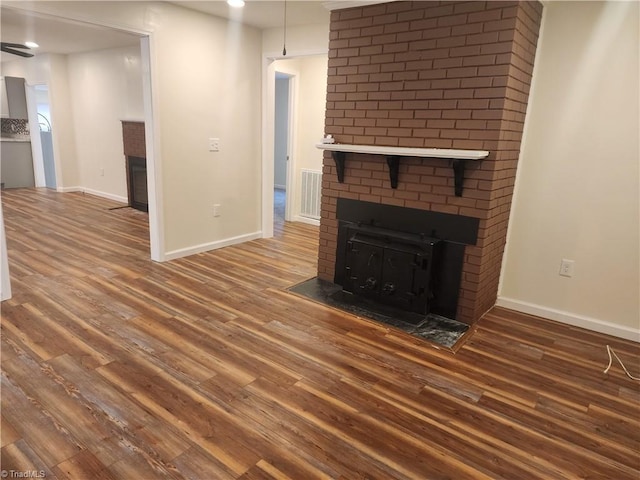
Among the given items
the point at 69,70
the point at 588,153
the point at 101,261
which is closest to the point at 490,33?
the point at 588,153

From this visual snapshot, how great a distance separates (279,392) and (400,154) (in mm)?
1688

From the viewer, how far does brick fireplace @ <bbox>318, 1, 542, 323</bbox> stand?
2.56 m

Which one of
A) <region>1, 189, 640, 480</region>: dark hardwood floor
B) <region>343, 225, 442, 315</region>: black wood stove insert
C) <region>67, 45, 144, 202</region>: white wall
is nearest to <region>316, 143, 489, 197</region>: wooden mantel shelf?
<region>343, 225, 442, 315</region>: black wood stove insert

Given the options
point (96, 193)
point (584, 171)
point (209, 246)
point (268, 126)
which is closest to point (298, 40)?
point (268, 126)

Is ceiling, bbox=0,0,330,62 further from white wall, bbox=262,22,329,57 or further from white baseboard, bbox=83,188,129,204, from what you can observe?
white baseboard, bbox=83,188,129,204

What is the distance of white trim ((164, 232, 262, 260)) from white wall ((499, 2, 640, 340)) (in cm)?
285

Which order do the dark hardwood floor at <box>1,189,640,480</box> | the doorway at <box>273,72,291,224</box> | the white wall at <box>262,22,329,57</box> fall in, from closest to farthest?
the dark hardwood floor at <box>1,189,640,480</box> → the white wall at <box>262,22,329,57</box> → the doorway at <box>273,72,291,224</box>

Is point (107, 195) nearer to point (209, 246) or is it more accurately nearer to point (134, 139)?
point (134, 139)

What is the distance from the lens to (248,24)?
415 cm

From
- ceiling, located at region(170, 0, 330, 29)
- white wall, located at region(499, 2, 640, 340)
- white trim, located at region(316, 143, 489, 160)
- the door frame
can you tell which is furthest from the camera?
the door frame

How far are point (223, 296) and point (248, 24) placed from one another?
279cm

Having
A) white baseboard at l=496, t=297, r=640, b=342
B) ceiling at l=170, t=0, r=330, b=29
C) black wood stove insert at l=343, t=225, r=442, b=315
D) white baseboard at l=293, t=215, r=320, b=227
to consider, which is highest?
ceiling at l=170, t=0, r=330, b=29

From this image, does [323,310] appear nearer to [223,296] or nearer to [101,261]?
[223,296]

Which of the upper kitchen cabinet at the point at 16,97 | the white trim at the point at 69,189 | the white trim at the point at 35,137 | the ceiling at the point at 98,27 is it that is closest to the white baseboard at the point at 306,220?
the ceiling at the point at 98,27
